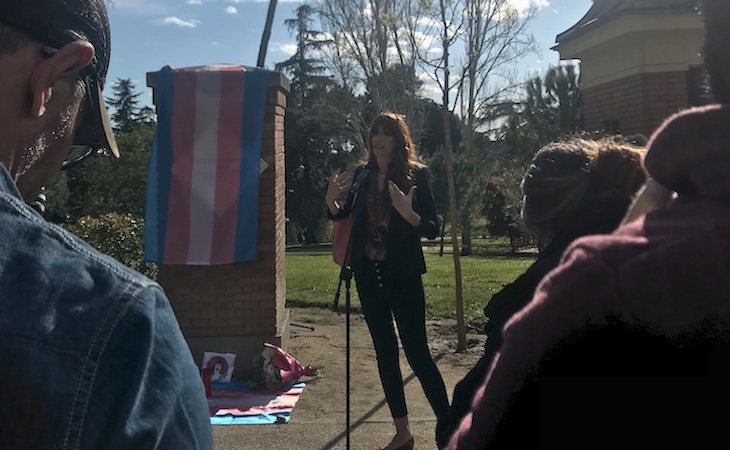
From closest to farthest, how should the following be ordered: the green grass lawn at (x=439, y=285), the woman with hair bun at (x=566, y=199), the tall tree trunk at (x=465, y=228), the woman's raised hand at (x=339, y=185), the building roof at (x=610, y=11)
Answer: the woman with hair bun at (x=566, y=199)
the woman's raised hand at (x=339, y=185)
the building roof at (x=610, y=11)
the green grass lawn at (x=439, y=285)
the tall tree trunk at (x=465, y=228)

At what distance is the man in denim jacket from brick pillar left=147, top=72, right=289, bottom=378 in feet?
17.1

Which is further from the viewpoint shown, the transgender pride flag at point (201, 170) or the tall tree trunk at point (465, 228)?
the tall tree trunk at point (465, 228)

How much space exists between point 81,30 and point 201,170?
5.10 meters

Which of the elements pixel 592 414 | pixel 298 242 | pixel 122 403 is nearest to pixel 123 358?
pixel 122 403

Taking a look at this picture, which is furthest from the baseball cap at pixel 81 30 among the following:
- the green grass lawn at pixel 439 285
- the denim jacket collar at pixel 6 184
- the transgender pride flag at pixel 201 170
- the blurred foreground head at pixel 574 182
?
A: the green grass lawn at pixel 439 285

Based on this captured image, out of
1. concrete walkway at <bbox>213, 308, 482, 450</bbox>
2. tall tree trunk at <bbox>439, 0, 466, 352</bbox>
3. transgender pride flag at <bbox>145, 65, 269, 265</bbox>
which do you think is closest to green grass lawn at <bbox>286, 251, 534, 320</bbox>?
tall tree trunk at <bbox>439, 0, 466, 352</bbox>

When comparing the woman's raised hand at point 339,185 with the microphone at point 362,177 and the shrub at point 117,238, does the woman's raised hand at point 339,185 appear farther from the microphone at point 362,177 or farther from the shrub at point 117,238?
the shrub at point 117,238

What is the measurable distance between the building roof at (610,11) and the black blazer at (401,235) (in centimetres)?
439

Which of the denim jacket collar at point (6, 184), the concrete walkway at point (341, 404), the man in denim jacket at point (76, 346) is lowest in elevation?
the concrete walkway at point (341, 404)

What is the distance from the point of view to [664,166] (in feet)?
3.41

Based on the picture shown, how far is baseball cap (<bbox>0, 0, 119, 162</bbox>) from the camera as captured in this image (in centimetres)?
96

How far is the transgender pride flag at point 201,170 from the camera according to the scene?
6.01m

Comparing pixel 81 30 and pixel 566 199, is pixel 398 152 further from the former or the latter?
pixel 81 30

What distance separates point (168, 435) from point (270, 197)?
5.41 m
